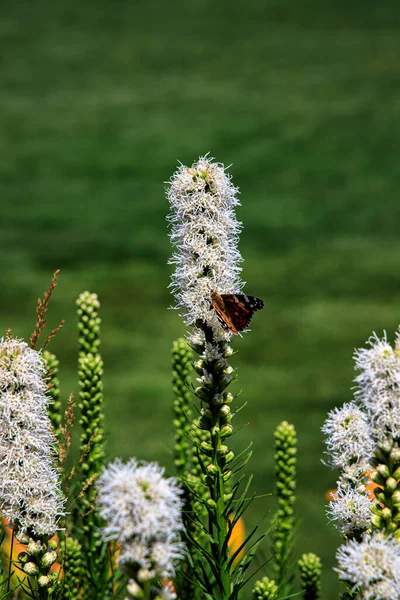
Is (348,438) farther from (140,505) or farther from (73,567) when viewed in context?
(73,567)

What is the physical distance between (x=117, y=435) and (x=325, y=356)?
6.46ft

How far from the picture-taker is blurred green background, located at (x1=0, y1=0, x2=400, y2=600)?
6688 millimetres

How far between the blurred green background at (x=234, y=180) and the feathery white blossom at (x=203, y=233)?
315 centimetres

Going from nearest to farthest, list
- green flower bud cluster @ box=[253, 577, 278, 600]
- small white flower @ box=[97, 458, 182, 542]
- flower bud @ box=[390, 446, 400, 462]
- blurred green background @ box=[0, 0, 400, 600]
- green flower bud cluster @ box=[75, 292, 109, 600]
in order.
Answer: small white flower @ box=[97, 458, 182, 542] → flower bud @ box=[390, 446, 400, 462] → green flower bud cluster @ box=[253, 577, 278, 600] → green flower bud cluster @ box=[75, 292, 109, 600] → blurred green background @ box=[0, 0, 400, 600]

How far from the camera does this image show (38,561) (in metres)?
1.77

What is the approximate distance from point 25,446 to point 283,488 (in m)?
1.05

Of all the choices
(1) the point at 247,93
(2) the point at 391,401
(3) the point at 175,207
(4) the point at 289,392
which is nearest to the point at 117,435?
(4) the point at 289,392

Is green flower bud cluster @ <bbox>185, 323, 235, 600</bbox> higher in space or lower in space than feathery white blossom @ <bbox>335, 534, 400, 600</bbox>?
higher

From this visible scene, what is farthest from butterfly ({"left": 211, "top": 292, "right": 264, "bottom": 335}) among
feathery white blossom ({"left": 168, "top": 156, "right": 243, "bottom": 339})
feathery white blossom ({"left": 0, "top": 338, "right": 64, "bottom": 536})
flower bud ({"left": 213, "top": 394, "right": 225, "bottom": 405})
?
feathery white blossom ({"left": 0, "top": 338, "right": 64, "bottom": 536})

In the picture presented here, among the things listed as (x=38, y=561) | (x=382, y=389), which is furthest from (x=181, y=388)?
(x=382, y=389)

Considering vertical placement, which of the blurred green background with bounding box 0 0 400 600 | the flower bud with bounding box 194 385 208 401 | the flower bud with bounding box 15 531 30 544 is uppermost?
the blurred green background with bounding box 0 0 400 600

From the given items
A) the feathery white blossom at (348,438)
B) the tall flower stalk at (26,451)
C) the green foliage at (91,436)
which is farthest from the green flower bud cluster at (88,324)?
the feathery white blossom at (348,438)

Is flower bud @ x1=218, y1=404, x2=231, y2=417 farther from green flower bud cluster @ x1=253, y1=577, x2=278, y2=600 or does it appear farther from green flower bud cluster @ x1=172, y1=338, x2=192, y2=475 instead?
green flower bud cluster @ x1=172, y1=338, x2=192, y2=475

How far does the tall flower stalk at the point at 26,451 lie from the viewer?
1621 millimetres
